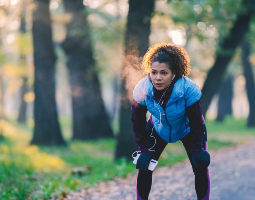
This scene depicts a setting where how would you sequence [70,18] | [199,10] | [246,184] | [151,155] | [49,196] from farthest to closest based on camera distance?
[70,18] → [199,10] → [246,184] → [49,196] → [151,155]

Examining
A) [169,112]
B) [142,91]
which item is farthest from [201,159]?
[142,91]

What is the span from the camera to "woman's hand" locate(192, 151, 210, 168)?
2716mm

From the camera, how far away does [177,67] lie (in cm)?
274

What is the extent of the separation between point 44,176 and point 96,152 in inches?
136

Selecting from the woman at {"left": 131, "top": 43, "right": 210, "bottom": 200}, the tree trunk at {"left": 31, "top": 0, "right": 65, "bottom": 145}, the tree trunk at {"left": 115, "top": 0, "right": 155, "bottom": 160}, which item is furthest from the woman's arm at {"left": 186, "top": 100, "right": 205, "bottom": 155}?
the tree trunk at {"left": 31, "top": 0, "right": 65, "bottom": 145}

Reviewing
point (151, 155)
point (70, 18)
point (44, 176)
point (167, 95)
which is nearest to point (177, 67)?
point (167, 95)

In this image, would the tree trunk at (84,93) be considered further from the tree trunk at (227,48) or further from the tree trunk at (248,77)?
the tree trunk at (248,77)

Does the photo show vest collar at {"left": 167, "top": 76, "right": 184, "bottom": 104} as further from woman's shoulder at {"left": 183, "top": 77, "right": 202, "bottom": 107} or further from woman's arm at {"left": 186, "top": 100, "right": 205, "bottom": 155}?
woman's arm at {"left": 186, "top": 100, "right": 205, "bottom": 155}

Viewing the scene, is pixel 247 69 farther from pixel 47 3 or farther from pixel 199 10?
pixel 47 3

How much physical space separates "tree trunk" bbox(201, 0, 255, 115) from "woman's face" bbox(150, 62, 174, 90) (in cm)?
700

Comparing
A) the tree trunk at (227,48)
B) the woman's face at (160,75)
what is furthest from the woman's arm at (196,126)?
the tree trunk at (227,48)

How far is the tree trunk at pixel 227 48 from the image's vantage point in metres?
9.04

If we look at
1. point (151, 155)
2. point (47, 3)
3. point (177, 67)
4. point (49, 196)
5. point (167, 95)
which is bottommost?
point (49, 196)

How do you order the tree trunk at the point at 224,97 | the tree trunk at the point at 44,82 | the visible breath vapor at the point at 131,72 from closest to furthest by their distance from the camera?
the visible breath vapor at the point at 131,72, the tree trunk at the point at 44,82, the tree trunk at the point at 224,97
